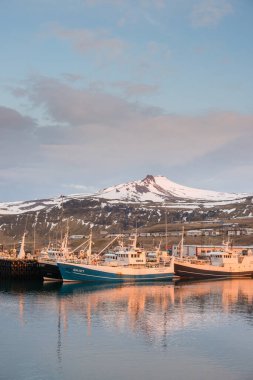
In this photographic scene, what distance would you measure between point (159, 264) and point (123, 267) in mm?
12093

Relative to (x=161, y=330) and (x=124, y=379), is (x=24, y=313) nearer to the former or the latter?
(x=161, y=330)

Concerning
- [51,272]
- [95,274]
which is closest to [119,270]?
[95,274]

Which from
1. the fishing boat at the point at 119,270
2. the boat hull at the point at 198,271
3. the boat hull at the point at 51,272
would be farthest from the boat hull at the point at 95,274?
the boat hull at the point at 198,271

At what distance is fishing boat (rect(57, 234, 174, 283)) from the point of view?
111 m

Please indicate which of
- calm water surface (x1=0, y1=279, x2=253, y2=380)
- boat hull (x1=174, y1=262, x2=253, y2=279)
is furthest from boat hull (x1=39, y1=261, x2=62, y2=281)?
boat hull (x1=174, y1=262, x2=253, y2=279)

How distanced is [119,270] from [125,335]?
5453 centimetres

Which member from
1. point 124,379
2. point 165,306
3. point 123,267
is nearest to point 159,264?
point 123,267

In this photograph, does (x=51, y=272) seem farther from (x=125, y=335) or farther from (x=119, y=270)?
(x=125, y=335)

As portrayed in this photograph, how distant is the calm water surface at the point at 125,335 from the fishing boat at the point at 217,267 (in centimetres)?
2946

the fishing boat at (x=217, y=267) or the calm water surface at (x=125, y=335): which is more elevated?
the fishing boat at (x=217, y=267)

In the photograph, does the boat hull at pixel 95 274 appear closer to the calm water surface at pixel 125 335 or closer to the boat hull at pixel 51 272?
the boat hull at pixel 51 272

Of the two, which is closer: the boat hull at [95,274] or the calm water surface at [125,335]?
the calm water surface at [125,335]

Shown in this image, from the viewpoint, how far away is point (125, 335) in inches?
2311

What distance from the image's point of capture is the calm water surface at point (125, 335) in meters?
46.1
